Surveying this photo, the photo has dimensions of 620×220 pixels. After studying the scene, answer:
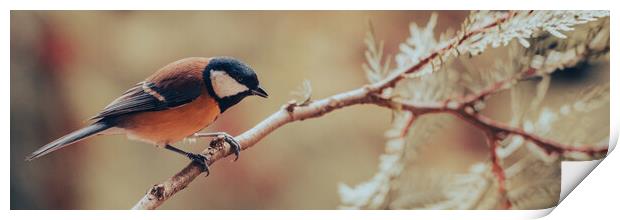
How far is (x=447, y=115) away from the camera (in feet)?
5.59

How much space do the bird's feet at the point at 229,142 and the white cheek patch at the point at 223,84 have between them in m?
0.11

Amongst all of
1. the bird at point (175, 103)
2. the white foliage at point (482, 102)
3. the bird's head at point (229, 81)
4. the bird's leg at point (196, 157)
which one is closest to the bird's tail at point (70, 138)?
the bird at point (175, 103)

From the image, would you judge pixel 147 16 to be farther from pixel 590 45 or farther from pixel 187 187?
pixel 590 45

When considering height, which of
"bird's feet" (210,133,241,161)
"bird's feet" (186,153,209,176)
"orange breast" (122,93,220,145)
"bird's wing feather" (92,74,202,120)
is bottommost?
"bird's feet" (186,153,209,176)

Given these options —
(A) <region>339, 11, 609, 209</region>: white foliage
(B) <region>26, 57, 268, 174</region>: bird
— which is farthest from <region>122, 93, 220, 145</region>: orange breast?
(A) <region>339, 11, 609, 209</region>: white foliage

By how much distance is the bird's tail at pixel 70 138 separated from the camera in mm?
1598

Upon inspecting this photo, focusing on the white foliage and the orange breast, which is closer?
the orange breast

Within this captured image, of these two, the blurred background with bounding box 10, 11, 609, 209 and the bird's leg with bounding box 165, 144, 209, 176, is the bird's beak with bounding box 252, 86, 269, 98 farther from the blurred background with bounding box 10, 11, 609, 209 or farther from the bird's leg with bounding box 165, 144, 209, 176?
the bird's leg with bounding box 165, 144, 209, 176

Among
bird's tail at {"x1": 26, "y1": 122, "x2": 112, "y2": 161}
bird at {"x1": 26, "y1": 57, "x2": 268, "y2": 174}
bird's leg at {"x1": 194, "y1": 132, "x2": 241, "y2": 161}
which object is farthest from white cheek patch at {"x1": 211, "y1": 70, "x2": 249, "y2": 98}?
bird's tail at {"x1": 26, "y1": 122, "x2": 112, "y2": 161}

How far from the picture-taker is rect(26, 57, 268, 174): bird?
61.9 inches

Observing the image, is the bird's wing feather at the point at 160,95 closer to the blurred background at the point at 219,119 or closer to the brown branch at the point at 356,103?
the blurred background at the point at 219,119

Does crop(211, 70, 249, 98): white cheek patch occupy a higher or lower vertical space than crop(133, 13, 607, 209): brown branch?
higher

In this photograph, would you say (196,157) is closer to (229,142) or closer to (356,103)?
(229,142)

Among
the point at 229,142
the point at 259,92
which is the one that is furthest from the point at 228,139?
the point at 259,92
